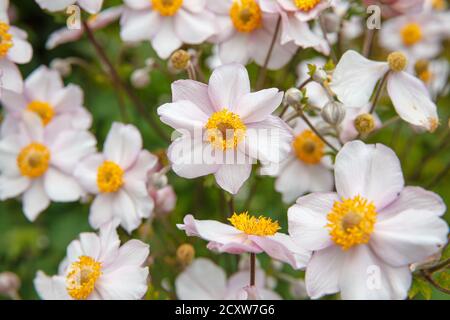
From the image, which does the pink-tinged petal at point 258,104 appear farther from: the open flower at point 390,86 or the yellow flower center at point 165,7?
the yellow flower center at point 165,7

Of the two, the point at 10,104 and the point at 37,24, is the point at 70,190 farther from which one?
the point at 37,24

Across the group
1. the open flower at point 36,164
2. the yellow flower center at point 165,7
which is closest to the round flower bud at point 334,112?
the yellow flower center at point 165,7

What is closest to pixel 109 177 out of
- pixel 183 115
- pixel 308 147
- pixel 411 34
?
pixel 183 115

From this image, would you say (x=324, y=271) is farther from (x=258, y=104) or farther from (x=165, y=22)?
(x=165, y=22)

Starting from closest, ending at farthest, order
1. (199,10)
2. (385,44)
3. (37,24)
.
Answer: (199,10) < (385,44) < (37,24)
